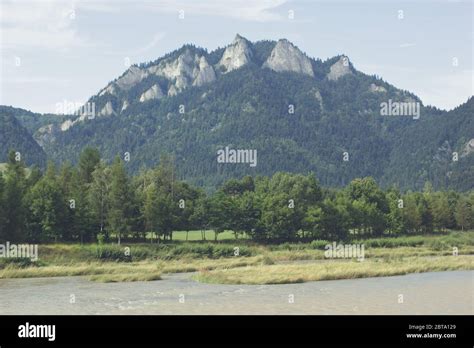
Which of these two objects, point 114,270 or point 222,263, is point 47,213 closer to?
point 114,270

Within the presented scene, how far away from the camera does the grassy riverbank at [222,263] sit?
169 feet

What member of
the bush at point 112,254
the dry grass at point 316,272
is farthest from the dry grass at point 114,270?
the dry grass at point 316,272

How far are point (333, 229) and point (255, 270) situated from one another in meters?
47.4

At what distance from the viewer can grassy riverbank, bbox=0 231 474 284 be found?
5147 cm

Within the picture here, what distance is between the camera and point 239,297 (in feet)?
131

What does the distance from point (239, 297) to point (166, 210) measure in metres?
48.1

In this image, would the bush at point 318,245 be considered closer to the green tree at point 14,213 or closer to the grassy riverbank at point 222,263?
the grassy riverbank at point 222,263

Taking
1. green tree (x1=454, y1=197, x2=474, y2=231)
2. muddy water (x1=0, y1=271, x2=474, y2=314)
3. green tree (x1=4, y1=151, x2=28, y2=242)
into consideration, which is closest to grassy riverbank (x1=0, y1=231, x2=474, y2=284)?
muddy water (x1=0, y1=271, x2=474, y2=314)

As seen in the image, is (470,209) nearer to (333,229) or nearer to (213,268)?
(333,229)

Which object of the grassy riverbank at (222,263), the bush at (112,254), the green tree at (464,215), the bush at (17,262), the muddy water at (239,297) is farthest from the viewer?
the green tree at (464,215)

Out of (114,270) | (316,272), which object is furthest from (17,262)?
(316,272)

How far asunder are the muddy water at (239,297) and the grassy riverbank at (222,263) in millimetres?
2301

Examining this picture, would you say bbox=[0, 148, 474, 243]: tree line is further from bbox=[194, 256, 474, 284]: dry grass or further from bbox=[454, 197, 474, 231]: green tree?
bbox=[194, 256, 474, 284]: dry grass

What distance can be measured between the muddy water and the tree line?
2822 cm
